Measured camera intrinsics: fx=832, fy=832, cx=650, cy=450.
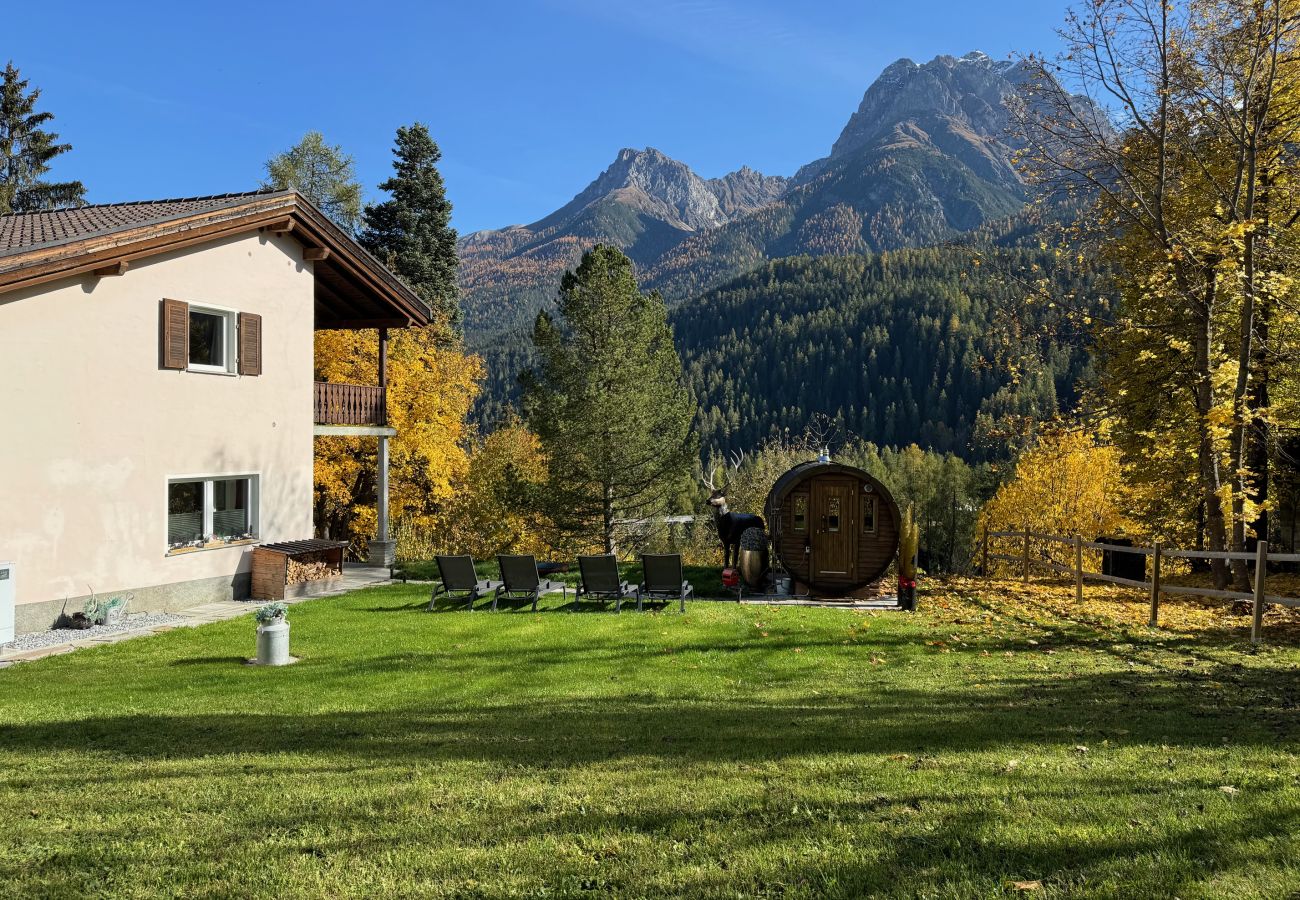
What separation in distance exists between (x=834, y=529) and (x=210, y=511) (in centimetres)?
1160

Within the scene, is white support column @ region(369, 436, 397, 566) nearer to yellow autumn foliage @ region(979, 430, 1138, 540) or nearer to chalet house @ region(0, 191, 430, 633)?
chalet house @ region(0, 191, 430, 633)

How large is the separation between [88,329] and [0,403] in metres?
1.76

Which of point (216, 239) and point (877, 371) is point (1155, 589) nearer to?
point (216, 239)

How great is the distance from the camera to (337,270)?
61.1 feet

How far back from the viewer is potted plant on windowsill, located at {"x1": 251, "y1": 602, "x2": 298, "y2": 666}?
10.0 m

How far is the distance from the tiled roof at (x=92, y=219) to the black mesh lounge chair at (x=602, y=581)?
897 cm

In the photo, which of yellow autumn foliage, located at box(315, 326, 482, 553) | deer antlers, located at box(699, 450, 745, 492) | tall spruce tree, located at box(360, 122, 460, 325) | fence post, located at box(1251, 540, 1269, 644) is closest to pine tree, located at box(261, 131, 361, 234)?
tall spruce tree, located at box(360, 122, 460, 325)

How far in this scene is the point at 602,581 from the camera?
45.1 ft

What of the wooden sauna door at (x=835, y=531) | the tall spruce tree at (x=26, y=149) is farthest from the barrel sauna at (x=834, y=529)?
the tall spruce tree at (x=26, y=149)

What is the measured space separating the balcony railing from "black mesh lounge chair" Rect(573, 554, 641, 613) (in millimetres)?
8391

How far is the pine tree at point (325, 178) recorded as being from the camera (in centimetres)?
3775

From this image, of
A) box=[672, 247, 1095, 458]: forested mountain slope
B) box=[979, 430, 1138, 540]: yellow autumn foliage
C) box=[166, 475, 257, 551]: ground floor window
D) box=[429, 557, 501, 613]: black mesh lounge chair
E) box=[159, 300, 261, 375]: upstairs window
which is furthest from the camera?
box=[672, 247, 1095, 458]: forested mountain slope

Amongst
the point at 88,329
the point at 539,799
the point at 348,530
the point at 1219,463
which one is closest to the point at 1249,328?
the point at 1219,463

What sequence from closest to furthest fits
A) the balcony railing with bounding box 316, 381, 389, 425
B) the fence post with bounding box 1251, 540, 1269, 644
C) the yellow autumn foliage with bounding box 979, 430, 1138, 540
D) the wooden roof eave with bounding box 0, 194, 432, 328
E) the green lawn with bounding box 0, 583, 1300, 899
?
the green lawn with bounding box 0, 583, 1300, 899 < the fence post with bounding box 1251, 540, 1269, 644 < the wooden roof eave with bounding box 0, 194, 432, 328 < the balcony railing with bounding box 316, 381, 389, 425 < the yellow autumn foliage with bounding box 979, 430, 1138, 540
